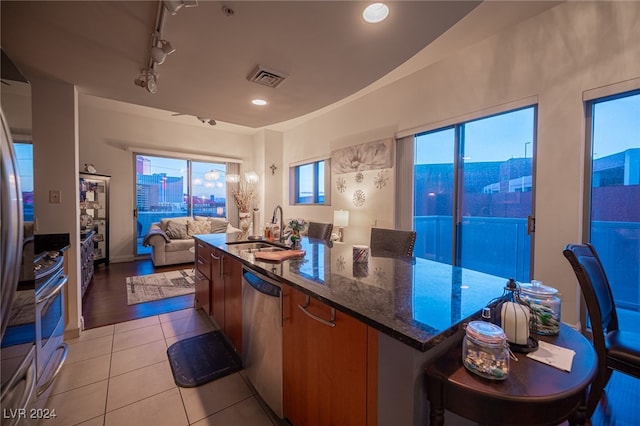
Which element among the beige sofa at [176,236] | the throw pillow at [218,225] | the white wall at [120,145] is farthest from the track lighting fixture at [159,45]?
the throw pillow at [218,225]

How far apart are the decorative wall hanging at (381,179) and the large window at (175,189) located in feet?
14.4

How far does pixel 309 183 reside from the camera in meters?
5.89

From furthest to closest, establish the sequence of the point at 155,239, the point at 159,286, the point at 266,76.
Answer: the point at 155,239 → the point at 159,286 → the point at 266,76

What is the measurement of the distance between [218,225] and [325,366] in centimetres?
557

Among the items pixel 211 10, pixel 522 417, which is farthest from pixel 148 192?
pixel 522 417

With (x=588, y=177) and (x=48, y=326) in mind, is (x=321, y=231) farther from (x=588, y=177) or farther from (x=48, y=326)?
(x=588, y=177)

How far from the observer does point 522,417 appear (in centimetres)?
69

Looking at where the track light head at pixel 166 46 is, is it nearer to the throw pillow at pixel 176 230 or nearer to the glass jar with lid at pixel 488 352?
the glass jar with lid at pixel 488 352

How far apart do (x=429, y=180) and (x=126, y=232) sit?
6.09 metres

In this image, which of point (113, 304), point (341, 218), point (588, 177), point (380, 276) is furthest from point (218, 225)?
point (588, 177)

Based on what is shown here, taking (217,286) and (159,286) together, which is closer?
(217,286)

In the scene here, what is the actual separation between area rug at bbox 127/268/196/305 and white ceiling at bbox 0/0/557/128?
7.93ft

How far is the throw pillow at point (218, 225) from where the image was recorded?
6.00 metres

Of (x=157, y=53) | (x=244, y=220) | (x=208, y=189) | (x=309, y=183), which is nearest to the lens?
(x=157, y=53)
